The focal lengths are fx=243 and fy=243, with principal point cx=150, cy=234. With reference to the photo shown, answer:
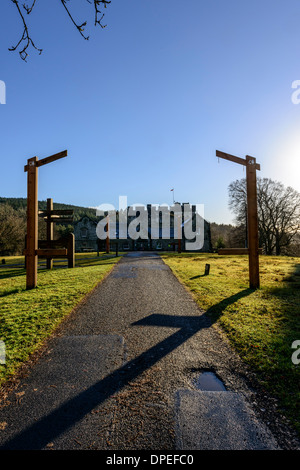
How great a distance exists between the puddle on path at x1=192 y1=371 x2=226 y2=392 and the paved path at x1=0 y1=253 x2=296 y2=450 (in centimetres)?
4

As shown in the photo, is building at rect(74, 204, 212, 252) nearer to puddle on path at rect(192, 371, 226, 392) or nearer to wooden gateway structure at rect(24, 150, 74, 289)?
wooden gateway structure at rect(24, 150, 74, 289)

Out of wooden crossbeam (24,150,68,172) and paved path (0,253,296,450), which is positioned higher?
wooden crossbeam (24,150,68,172)

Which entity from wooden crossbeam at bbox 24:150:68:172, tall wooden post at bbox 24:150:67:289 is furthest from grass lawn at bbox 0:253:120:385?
wooden crossbeam at bbox 24:150:68:172

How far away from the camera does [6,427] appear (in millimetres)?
2428

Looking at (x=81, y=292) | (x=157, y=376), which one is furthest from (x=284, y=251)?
(x=157, y=376)

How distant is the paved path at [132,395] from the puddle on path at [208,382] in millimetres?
41

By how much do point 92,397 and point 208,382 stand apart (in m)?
1.47

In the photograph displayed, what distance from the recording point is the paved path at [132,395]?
2250 mm

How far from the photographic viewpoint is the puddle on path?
3031 millimetres

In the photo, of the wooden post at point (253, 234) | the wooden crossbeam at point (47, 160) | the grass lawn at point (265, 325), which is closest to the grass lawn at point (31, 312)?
the grass lawn at point (265, 325)

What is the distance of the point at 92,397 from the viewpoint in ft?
9.31

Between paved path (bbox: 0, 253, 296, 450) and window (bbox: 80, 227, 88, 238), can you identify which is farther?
window (bbox: 80, 227, 88, 238)

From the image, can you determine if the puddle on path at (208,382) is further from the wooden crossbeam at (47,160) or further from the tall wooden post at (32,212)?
the wooden crossbeam at (47,160)
